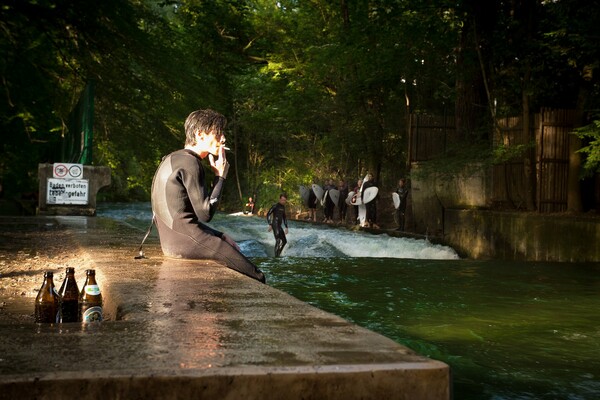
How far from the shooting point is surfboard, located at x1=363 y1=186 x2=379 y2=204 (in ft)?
95.8

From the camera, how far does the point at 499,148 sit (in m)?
19.4

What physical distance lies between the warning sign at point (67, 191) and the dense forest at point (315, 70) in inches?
42.6

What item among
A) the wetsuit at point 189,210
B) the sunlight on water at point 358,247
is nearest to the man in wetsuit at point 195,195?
the wetsuit at point 189,210

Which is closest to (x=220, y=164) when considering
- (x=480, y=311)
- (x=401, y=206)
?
(x=480, y=311)

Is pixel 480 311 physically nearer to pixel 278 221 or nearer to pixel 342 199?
pixel 278 221

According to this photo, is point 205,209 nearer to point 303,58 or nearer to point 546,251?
point 546,251

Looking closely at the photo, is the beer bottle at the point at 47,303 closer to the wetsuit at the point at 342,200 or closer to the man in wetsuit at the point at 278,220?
the man in wetsuit at the point at 278,220

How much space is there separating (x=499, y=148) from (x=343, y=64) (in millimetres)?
11603

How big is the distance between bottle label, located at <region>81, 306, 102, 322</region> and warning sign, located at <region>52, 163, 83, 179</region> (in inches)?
572

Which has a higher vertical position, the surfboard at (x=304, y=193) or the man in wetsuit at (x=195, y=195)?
the surfboard at (x=304, y=193)

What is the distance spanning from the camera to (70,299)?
18.1 ft

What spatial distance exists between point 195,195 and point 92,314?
1435mm

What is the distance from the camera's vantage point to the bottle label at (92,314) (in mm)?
5168

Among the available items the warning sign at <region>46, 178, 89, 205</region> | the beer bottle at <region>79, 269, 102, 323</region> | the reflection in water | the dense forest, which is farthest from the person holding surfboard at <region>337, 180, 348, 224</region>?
the beer bottle at <region>79, 269, 102, 323</region>
